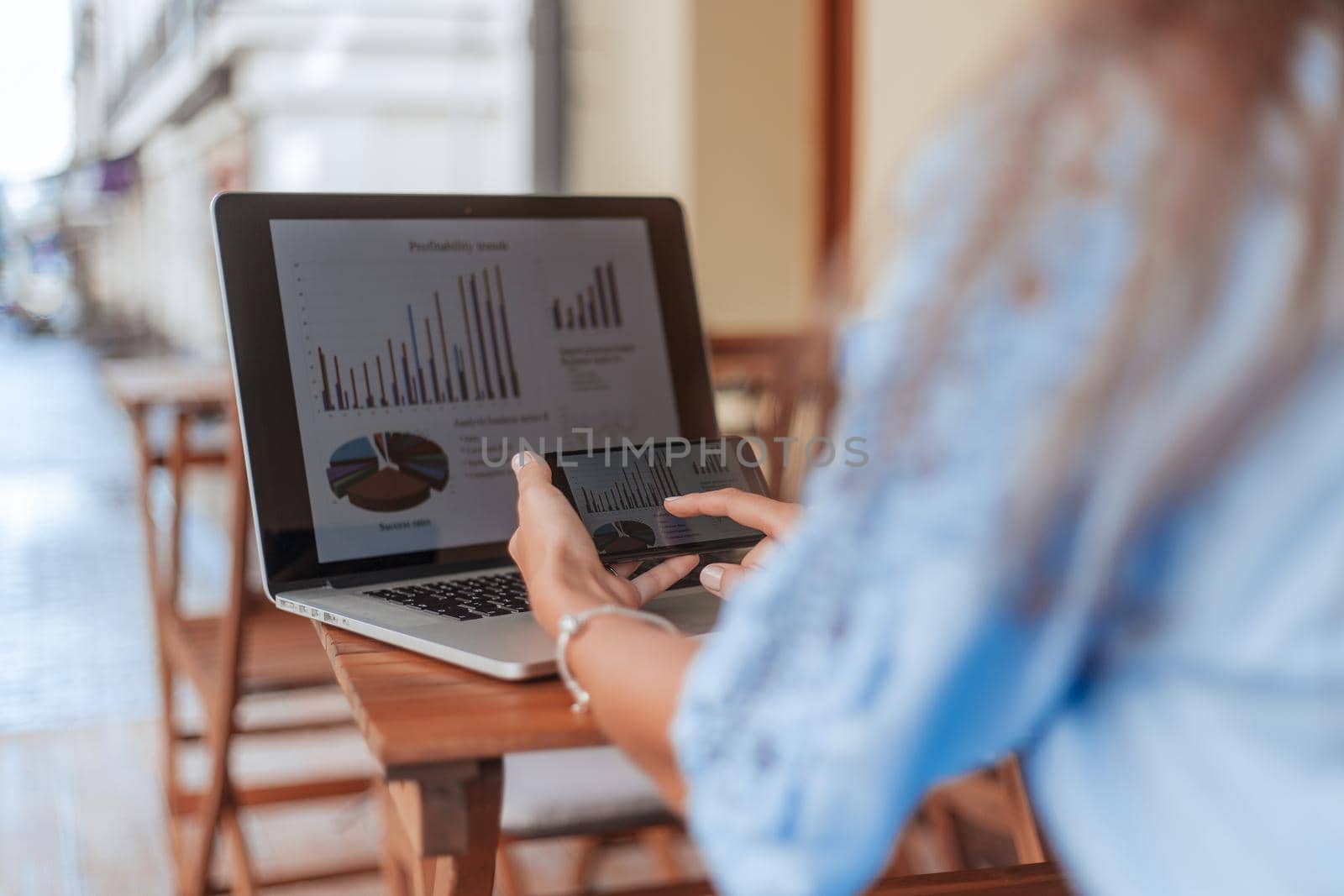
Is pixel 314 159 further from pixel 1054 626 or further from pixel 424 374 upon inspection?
pixel 1054 626

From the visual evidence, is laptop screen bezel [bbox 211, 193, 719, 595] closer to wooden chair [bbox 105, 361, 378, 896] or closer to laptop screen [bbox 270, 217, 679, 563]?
laptop screen [bbox 270, 217, 679, 563]

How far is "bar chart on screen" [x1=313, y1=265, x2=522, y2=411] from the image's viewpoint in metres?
0.94

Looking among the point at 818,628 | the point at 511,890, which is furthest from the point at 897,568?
the point at 511,890

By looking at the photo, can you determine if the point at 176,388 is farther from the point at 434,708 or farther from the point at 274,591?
the point at 434,708

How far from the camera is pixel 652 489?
816 mm

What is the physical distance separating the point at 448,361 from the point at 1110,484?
25.4 inches

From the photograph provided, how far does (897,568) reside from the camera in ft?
1.45

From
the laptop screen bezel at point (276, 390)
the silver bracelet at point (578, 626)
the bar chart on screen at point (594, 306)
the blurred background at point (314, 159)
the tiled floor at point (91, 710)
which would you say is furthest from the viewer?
the blurred background at point (314, 159)

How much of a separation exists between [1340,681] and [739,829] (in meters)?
0.21

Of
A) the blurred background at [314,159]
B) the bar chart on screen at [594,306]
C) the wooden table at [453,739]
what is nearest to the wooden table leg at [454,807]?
Answer: the wooden table at [453,739]

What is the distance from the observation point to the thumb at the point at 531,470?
769mm

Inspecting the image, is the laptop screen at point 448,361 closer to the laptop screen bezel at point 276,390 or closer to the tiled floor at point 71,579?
the laptop screen bezel at point 276,390

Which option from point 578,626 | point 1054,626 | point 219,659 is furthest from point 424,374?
point 219,659

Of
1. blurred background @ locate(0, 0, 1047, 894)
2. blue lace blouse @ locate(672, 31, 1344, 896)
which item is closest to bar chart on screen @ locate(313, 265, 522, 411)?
blue lace blouse @ locate(672, 31, 1344, 896)
